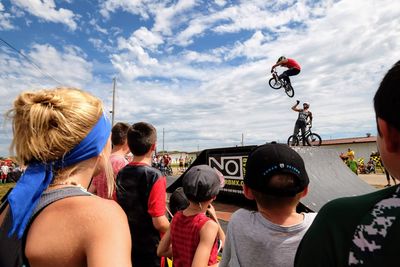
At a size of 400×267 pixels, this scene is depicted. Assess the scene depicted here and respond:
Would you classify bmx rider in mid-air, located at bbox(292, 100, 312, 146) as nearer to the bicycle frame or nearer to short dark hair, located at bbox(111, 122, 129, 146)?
the bicycle frame

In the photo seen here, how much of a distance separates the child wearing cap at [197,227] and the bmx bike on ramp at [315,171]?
6.41 m

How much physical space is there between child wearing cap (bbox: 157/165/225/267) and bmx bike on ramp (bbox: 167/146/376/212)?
21.0 feet

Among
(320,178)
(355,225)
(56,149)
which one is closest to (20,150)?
(56,149)

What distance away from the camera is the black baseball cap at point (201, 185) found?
2.28m

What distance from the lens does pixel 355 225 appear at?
80cm

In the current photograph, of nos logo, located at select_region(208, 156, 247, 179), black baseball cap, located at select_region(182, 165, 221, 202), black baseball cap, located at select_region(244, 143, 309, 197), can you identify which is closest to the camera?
black baseball cap, located at select_region(244, 143, 309, 197)

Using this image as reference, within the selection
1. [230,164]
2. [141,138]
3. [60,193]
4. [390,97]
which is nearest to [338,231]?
[390,97]


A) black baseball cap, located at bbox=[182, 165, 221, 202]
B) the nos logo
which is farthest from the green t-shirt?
the nos logo

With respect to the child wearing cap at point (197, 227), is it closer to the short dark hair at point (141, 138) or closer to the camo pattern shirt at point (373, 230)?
the short dark hair at point (141, 138)

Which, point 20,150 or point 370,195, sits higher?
point 20,150

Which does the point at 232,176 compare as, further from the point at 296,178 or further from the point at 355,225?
the point at 355,225

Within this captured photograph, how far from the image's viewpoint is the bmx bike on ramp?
28.9 feet

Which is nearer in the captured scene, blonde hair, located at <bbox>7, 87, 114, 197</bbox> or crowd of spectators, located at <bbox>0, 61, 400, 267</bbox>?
crowd of spectators, located at <bbox>0, 61, 400, 267</bbox>

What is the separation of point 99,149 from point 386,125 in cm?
109
